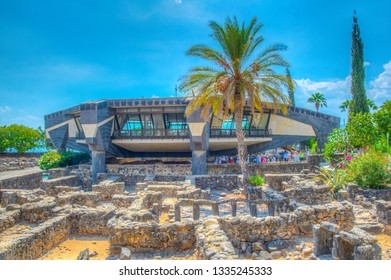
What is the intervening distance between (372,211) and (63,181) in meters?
20.1

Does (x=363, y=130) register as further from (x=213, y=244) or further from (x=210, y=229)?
(x=213, y=244)

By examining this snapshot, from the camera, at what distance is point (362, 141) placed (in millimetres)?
24156

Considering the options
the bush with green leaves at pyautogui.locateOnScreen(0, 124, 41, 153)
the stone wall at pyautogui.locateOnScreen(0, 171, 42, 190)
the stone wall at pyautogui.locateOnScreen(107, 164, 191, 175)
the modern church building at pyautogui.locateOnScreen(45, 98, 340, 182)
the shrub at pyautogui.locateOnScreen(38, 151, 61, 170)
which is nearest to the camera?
the stone wall at pyautogui.locateOnScreen(0, 171, 42, 190)

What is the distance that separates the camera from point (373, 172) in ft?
45.3

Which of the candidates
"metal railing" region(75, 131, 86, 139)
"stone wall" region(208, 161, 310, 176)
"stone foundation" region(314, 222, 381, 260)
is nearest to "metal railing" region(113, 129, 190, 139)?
"stone wall" region(208, 161, 310, 176)

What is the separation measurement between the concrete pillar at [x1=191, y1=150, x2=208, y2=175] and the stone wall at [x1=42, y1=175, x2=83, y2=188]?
418 inches

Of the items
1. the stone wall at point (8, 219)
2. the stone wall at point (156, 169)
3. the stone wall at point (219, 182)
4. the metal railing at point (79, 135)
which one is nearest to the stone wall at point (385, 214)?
the stone wall at point (219, 182)

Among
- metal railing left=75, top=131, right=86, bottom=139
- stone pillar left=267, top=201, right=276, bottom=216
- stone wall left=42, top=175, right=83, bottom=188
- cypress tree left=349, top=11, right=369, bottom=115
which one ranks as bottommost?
stone pillar left=267, top=201, right=276, bottom=216

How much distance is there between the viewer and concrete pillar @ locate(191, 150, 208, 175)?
27266mm

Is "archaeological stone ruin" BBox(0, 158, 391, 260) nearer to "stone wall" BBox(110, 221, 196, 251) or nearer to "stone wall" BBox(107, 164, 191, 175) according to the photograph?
"stone wall" BBox(110, 221, 196, 251)

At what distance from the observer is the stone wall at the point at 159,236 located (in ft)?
25.5

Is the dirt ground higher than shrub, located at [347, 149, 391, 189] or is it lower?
lower

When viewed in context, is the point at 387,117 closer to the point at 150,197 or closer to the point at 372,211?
the point at 372,211

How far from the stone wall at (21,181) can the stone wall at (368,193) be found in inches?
825
